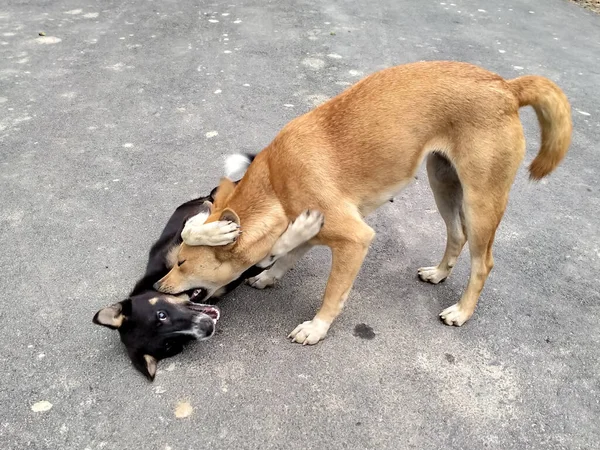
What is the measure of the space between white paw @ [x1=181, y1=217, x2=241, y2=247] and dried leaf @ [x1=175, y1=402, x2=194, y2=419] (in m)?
0.88

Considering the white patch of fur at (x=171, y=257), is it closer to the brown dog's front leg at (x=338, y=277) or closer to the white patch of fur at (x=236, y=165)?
the white patch of fur at (x=236, y=165)

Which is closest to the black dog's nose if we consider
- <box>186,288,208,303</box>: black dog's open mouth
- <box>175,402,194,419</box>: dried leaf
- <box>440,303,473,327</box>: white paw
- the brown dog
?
<box>186,288,208,303</box>: black dog's open mouth

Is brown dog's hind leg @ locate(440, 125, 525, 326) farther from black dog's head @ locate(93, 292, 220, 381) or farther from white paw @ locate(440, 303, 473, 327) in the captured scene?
black dog's head @ locate(93, 292, 220, 381)

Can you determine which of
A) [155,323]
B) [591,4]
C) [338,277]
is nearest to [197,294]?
[155,323]

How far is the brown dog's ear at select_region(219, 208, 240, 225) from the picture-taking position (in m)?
2.87

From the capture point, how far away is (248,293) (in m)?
3.64

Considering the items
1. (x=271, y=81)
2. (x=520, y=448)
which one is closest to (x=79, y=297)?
(x=520, y=448)

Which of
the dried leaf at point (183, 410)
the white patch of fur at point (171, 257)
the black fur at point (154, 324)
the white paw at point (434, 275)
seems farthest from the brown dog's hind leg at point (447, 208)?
the dried leaf at point (183, 410)

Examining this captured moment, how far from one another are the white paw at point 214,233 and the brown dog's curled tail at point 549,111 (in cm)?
181

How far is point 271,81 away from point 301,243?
12.8 feet

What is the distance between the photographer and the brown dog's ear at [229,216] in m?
2.87

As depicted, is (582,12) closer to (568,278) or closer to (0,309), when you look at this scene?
(568,278)

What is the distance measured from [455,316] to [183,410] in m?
1.80

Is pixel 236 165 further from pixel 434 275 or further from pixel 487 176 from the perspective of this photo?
pixel 487 176
